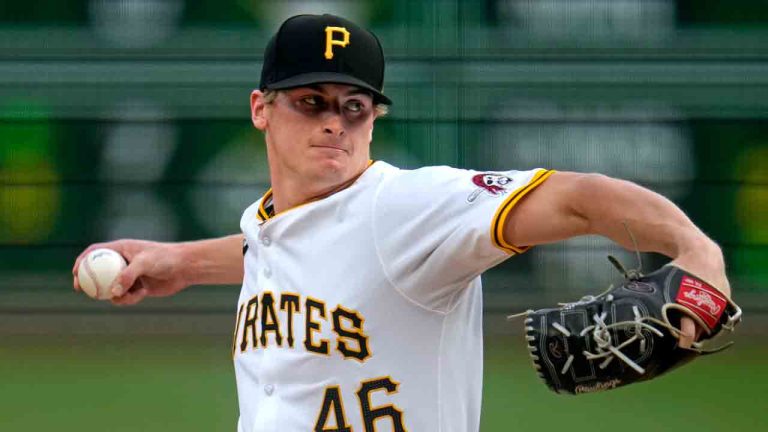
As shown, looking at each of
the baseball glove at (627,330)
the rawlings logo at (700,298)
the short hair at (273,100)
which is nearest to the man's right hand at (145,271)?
the short hair at (273,100)

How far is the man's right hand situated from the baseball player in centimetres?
40

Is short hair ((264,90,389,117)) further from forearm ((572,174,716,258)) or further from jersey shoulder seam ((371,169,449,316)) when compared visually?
forearm ((572,174,716,258))

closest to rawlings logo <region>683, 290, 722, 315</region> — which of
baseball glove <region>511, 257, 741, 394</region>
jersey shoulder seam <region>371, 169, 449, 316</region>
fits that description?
baseball glove <region>511, 257, 741, 394</region>

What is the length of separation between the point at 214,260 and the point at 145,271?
171 millimetres

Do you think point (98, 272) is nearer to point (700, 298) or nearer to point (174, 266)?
point (174, 266)

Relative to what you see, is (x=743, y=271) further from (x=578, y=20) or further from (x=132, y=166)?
(x=132, y=166)

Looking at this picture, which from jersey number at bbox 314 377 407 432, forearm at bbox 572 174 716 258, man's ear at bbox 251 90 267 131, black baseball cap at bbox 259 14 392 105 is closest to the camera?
forearm at bbox 572 174 716 258

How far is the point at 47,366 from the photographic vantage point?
6.65 m

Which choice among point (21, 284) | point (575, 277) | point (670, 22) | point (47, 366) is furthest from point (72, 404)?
point (670, 22)

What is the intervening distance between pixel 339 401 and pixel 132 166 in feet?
16.1

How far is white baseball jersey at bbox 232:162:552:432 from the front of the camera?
88.3 inches

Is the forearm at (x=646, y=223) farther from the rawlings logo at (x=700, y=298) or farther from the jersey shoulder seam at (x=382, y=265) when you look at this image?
the jersey shoulder seam at (x=382, y=265)

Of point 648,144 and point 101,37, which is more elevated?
point 101,37

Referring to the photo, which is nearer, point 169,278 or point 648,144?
point 169,278
